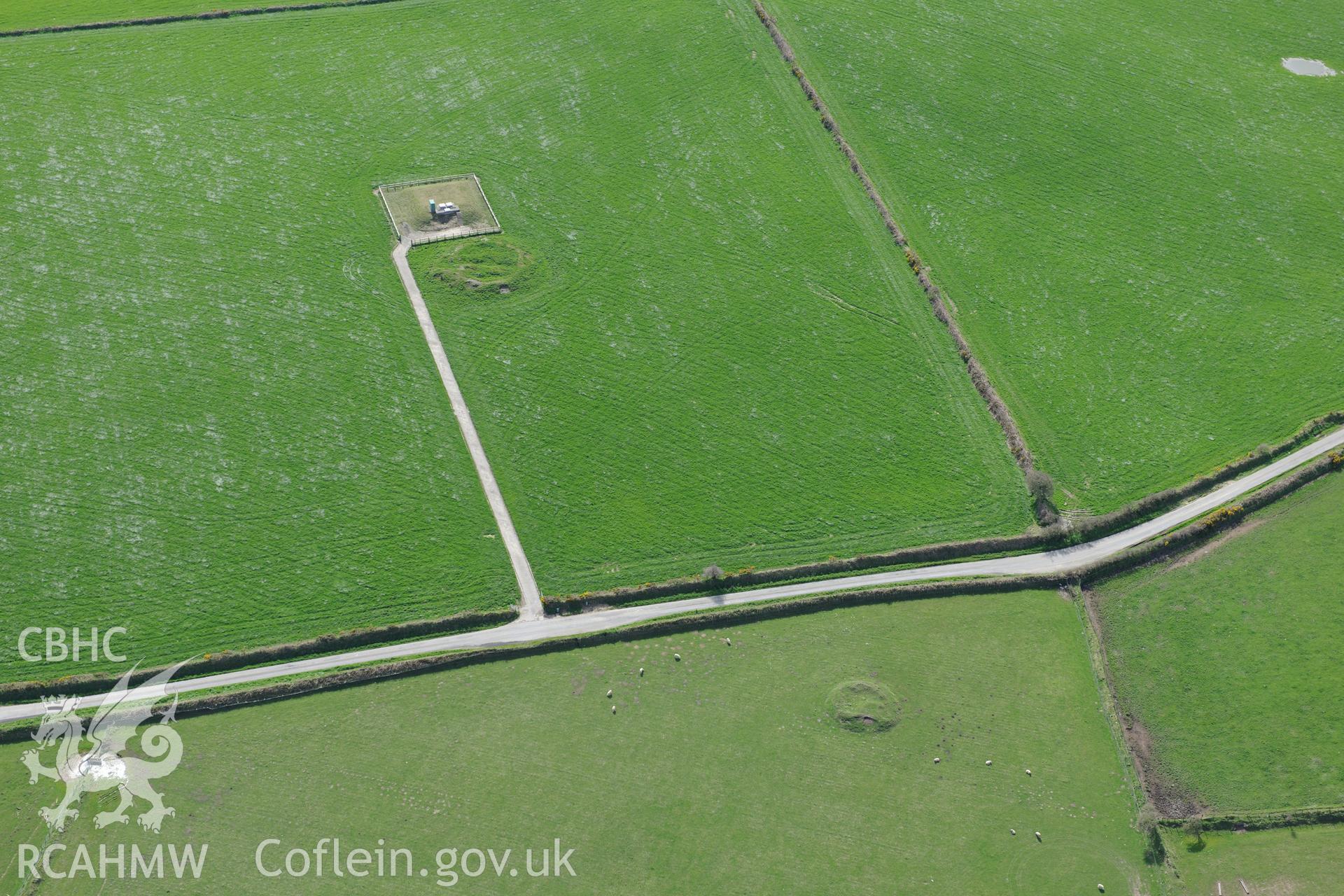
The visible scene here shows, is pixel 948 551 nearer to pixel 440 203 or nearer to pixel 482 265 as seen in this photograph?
pixel 482 265

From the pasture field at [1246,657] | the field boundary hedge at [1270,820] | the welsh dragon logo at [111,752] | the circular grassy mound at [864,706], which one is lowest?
the field boundary hedge at [1270,820]

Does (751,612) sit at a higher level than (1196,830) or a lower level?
higher

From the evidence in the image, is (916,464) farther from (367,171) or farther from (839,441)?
(367,171)

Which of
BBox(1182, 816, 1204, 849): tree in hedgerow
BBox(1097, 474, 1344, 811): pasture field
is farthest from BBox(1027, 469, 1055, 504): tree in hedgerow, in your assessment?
BBox(1182, 816, 1204, 849): tree in hedgerow

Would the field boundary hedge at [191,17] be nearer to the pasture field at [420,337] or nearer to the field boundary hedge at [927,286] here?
the pasture field at [420,337]

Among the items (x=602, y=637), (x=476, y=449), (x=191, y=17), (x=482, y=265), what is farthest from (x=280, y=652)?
(x=191, y=17)

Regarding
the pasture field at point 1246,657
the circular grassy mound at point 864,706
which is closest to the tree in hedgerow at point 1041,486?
the pasture field at point 1246,657
